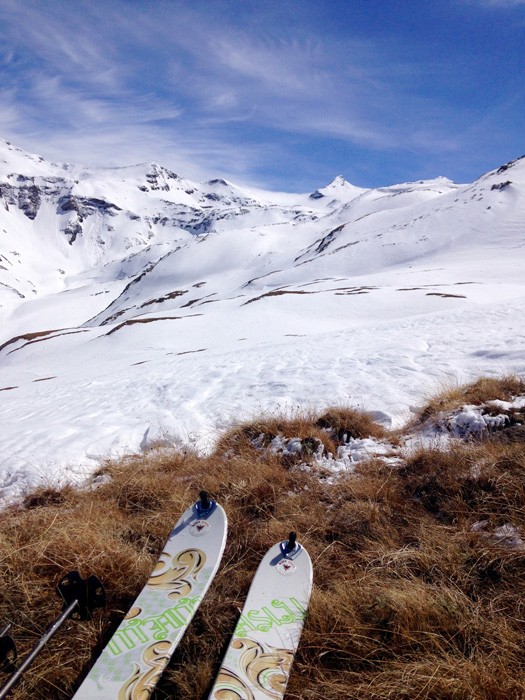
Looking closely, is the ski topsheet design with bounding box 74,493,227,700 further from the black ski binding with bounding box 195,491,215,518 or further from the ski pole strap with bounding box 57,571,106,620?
the ski pole strap with bounding box 57,571,106,620

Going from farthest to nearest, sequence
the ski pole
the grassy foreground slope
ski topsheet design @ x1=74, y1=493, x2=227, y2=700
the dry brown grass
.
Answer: the dry brown grass, the ski pole, ski topsheet design @ x1=74, y1=493, x2=227, y2=700, the grassy foreground slope

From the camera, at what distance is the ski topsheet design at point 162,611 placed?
245 cm

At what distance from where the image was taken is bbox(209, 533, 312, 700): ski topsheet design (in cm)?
238

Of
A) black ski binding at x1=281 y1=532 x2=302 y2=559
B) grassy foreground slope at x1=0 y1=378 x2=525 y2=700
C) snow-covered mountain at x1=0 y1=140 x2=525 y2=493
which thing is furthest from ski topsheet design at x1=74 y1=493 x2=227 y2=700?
snow-covered mountain at x1=0 y1=140 x2=525 y2=493

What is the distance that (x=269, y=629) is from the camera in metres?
2.70

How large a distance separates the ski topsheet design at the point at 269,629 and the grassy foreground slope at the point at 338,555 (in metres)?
0.10

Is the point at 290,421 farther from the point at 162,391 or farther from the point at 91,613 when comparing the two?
the point at 162,391

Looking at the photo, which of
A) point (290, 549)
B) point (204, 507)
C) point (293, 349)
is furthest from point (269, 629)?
point (293, 349)

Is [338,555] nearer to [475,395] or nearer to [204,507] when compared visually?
[204,507]

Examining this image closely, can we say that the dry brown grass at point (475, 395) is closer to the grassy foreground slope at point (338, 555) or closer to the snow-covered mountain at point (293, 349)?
the grassy foreground slope at point (338, 555)

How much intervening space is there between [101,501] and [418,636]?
3.60 m

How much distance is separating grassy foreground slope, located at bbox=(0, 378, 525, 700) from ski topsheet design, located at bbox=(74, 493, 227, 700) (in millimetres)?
108

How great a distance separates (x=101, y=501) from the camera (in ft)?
14.8

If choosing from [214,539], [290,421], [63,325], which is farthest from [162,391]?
[63,325]
